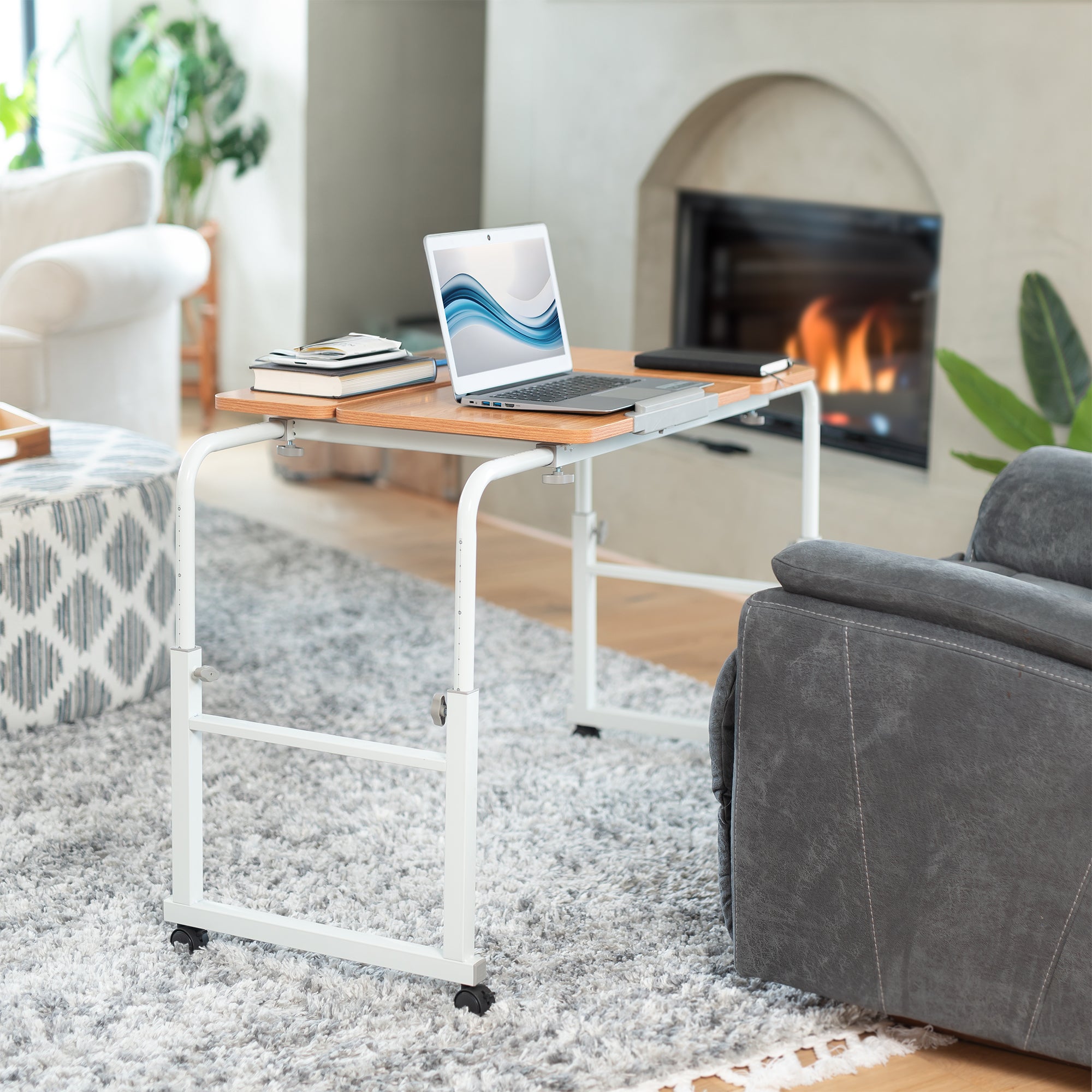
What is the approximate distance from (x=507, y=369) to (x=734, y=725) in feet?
1.98

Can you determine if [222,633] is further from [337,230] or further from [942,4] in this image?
[337,230]

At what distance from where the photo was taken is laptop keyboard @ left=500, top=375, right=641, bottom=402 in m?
1.92

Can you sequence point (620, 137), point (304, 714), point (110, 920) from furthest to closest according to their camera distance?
point (620, 137) < point (304, 714) < point (110, 920)

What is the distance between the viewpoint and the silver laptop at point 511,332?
192 centimetres

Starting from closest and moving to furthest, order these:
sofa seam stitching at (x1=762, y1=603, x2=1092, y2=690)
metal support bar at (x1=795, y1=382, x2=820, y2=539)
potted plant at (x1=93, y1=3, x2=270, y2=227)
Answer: sofa seam stitching at (x1=762, y1=603, x2=1092, y2=690), metal support bar at (x1=795, y1=382, x2=820, y2=539), potted plant at (x1=93, y1=3, x2=270, y2=227)

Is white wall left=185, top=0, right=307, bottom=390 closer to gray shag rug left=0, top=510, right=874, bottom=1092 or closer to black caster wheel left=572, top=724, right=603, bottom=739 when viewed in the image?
gray shag rug left=0, top=510, right=874, bottom=1092

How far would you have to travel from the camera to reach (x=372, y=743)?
69.8 inches

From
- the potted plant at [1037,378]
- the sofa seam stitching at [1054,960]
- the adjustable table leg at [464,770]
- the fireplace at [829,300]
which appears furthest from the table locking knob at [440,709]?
the fireplace at [829,300]

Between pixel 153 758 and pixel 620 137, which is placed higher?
pixel 620 137

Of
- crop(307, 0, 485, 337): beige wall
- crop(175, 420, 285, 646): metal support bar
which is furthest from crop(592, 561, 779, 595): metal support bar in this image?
crop(307, 0, 485, 337): beige wall

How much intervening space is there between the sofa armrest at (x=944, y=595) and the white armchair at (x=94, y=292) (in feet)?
8.74

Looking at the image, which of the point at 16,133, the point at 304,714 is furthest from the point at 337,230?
the point at 304,714

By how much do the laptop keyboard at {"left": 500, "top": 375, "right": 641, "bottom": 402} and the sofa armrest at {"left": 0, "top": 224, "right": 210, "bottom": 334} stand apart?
6.83 ft

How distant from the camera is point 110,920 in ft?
6.46
